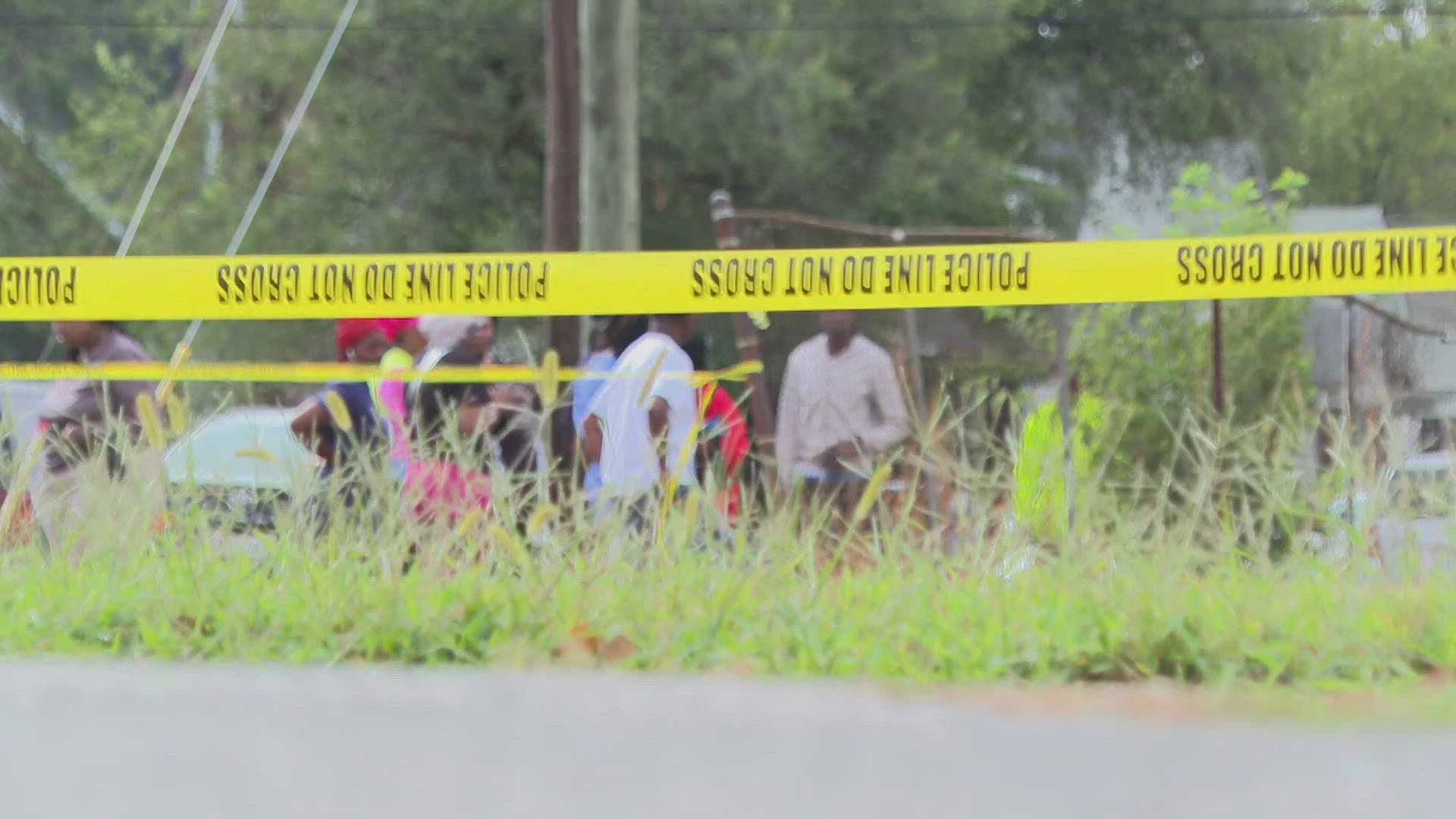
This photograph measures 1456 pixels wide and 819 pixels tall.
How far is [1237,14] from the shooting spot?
83.3 feet

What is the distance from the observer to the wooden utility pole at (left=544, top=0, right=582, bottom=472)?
38.2ft

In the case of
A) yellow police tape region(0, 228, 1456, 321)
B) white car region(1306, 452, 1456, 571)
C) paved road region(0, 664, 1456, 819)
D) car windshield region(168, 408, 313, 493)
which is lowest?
paved road region(0, 664, 1456, 819)

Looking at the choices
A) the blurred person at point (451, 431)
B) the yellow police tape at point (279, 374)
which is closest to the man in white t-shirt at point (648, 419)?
the yellow police tape at point (279, 374)

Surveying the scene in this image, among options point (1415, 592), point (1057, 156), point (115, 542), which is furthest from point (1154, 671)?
point (1057, 156)

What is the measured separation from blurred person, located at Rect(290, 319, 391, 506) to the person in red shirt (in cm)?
99

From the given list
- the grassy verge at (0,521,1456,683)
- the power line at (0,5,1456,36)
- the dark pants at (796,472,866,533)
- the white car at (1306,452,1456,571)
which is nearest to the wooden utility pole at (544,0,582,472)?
the dark pants at (796,472,866,533)

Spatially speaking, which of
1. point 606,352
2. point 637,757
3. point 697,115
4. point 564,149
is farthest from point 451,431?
point 697,115

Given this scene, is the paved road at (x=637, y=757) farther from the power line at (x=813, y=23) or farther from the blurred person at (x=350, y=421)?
the power line at (x=813, y=23)

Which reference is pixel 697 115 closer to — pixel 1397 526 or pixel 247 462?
pixel 247 462

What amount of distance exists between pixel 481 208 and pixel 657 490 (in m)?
17.1

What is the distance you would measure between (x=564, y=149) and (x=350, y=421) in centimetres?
640

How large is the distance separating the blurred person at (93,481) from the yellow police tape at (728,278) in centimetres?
60

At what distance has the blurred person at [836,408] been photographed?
6789 millimetres

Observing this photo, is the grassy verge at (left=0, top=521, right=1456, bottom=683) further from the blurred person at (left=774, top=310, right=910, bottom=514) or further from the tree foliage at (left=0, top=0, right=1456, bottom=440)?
the tree foliage at (left=0, top=0, right=1456, bottom=440)
